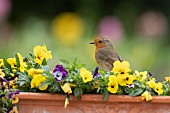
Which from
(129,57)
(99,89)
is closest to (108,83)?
(99,89)

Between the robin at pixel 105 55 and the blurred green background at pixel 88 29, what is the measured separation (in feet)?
2.87

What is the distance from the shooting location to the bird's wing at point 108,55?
15.2 feet

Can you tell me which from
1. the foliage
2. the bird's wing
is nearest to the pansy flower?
the foliage

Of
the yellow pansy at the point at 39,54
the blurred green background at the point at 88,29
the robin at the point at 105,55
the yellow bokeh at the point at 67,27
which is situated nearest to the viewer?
the yellow pansy at the point at 39,54

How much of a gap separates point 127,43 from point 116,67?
142 inches

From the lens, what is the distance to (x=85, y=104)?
298 centimetres

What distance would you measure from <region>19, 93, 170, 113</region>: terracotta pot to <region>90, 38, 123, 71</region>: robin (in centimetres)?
148

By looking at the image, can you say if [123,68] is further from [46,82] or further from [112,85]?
[46,82]

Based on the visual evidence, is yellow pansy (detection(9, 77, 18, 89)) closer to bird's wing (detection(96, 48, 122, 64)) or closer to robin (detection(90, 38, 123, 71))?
robin (detection(90, 38, 123, 71))

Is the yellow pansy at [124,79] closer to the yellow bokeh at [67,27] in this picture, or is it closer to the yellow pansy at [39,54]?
the yellow pansy at [39,54]

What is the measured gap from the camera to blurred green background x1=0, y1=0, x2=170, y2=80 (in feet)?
20.7

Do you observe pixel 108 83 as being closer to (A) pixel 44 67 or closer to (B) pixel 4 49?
(A) pixel 44 67

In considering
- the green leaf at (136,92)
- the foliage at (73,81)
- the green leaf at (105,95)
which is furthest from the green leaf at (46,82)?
the green leaf at (136,92)

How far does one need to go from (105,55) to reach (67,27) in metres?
2.49
